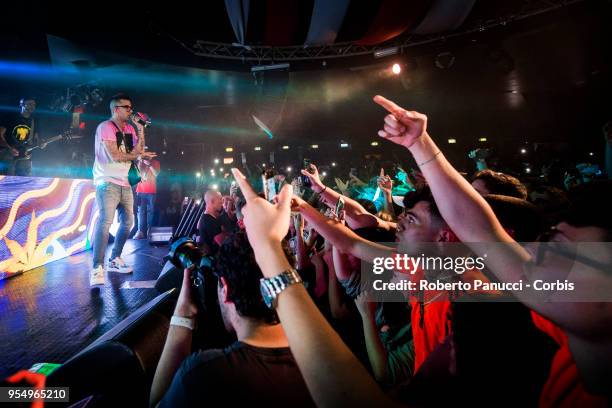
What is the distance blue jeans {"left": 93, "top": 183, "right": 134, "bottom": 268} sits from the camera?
10.3 feet

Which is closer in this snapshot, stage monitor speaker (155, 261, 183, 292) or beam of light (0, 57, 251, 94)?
stage monitor speaker (155, 261, 183, 292)

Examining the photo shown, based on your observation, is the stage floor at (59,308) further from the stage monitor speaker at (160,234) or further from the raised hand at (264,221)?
the stage monitor speaker at (160,234)

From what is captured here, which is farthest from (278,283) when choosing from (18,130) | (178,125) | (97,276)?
(178,125)

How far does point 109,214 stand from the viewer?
10.7 ft

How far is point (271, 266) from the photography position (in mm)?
685

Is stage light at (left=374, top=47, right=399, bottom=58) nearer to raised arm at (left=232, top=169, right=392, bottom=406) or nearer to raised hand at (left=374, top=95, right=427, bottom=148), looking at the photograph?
raised hand at (left=374, top=95, right=427, bottom=148)

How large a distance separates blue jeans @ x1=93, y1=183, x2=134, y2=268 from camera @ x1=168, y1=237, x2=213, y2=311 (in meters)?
2.34

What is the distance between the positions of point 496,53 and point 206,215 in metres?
6.91

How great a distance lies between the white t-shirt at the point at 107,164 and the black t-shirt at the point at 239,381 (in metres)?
3.15

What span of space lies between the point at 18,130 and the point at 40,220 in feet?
16.7

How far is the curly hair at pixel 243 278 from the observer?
1.04 meters

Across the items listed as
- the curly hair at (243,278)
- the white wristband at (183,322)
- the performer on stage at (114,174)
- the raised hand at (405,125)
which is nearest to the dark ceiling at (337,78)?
the performer on stage at (114,174)

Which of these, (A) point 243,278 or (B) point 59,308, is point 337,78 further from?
(A) point 243,278

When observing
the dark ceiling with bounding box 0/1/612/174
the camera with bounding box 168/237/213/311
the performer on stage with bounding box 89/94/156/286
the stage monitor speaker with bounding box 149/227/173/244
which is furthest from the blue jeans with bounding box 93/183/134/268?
the dark ceiling with bounding box 0/1/612/174
